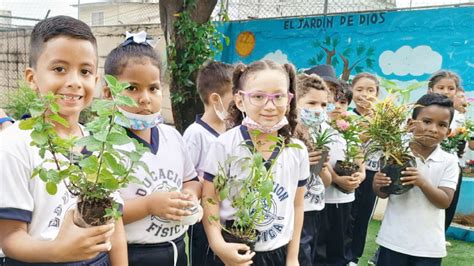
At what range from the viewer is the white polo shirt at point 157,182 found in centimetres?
185

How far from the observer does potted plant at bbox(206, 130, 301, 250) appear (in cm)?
182

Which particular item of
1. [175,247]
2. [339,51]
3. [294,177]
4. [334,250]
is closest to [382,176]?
[294,177]

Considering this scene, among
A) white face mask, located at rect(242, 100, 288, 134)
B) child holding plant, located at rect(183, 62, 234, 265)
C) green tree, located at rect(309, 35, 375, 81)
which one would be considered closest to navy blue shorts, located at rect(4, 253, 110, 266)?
white face mask, located at rect(242, 100, 288, 134)

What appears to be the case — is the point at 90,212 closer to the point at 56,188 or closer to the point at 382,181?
the point at 56,188

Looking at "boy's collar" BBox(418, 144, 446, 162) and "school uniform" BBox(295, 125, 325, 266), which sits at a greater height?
"boy's collar" BBox(418, 144, 446, 162)

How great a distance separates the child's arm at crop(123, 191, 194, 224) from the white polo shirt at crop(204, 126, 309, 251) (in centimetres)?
28

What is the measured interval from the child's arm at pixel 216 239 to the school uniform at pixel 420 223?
1.20 metres

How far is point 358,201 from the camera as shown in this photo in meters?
3.98

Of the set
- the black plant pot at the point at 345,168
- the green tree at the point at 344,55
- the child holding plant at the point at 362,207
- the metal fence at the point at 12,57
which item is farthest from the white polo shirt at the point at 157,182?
the metal fence at the point at 12,57

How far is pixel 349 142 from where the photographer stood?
3.02 meters

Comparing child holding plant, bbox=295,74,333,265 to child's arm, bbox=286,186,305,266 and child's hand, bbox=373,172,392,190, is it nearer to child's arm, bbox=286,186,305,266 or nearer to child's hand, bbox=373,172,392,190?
child's hand, bbox=373,172,392,190

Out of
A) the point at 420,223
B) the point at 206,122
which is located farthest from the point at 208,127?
the point at 420,223

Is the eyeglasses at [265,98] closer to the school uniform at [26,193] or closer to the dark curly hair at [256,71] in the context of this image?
the dark curly hair at [256,71]

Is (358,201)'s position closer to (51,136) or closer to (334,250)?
(334,250)
